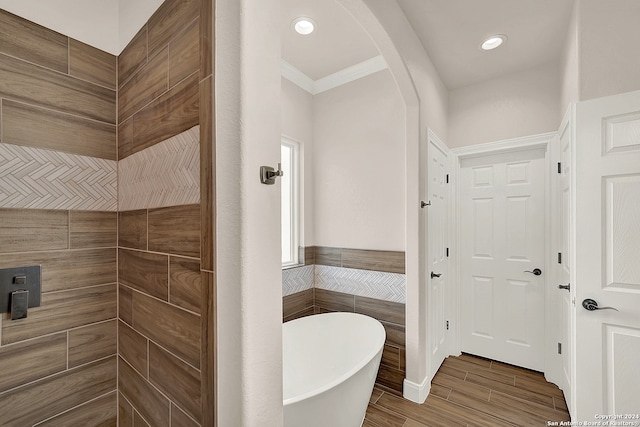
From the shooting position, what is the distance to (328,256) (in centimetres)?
267

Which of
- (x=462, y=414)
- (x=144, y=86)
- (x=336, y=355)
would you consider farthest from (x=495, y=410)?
(x=144, y=86)

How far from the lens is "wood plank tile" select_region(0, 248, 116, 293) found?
96cm

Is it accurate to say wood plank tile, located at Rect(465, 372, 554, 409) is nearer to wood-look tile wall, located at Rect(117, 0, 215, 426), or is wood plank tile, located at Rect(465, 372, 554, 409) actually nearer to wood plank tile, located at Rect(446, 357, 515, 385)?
wood plank tile, located at Rect(446, 357, 515, 385)

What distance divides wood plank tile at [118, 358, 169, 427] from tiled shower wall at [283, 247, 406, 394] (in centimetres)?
137

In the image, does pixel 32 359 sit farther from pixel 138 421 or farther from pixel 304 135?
pixel 304 135

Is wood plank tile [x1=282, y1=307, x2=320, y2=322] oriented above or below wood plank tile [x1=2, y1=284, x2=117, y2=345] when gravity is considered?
below

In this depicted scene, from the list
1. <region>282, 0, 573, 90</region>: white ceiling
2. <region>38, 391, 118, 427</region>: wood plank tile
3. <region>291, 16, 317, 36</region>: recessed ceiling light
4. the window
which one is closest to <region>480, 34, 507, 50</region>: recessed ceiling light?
<region>282, 0, 573, 90</region>: white ceiling

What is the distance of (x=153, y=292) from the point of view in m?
0.94

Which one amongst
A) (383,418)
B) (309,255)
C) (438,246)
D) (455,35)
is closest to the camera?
(383,418)

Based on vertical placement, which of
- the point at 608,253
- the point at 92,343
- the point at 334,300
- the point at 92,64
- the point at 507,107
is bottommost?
the point at 334,300

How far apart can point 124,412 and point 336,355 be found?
142 cm

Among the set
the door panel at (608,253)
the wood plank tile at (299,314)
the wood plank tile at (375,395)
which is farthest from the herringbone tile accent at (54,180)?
the door panel at (608,253)

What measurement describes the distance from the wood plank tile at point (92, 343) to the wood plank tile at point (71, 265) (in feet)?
0.59

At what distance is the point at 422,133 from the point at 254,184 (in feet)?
5.85
